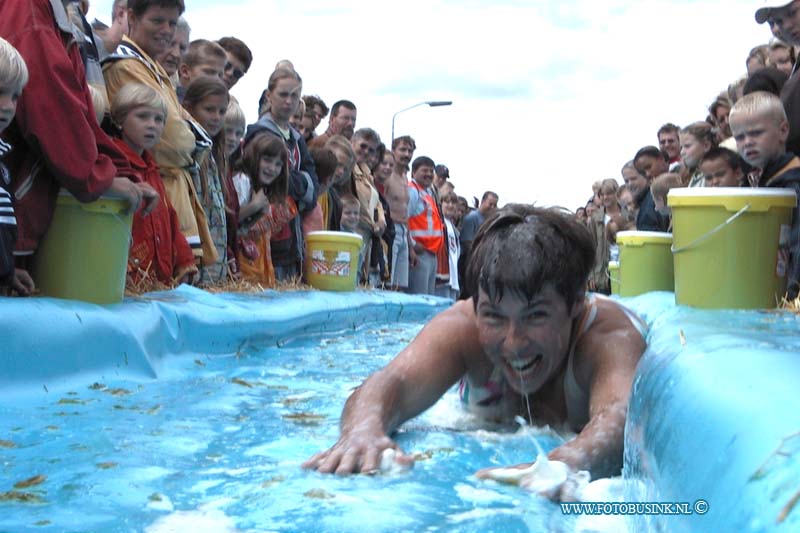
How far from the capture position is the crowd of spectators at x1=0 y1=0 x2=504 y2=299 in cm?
433

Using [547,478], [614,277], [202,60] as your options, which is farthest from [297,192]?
[547,478]

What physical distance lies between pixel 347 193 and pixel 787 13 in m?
5.93

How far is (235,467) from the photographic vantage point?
2.60 metres

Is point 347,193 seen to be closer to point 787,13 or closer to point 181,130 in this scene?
point 181,130

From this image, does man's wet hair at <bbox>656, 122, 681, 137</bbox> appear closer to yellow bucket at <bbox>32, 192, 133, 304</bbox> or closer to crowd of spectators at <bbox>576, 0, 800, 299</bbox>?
crowd of spectators at <bbox>576, 0, 800, 299</bbox>

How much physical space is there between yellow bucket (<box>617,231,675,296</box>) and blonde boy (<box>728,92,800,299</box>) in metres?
1.84

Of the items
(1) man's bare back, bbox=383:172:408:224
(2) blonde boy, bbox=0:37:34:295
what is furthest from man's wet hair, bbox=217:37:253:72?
(1) man's bare back, bbox=383:172:408:224

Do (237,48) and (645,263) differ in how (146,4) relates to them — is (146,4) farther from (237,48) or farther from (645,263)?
(645,263)

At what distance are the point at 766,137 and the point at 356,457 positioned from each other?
133 inches

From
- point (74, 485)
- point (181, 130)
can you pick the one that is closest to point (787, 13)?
point (181, 130)

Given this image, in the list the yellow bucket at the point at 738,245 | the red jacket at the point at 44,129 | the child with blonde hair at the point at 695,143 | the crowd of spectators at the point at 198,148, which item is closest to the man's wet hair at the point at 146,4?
the crowd of spectators at the point at 198,148

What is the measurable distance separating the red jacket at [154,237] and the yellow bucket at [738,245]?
303cm

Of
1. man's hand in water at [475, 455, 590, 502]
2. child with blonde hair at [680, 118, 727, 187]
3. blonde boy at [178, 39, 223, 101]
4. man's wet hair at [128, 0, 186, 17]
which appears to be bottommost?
man's hand in water at [475, 455, 590, 502]

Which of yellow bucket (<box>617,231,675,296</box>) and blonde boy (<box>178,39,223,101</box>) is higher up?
blonde boy (<box>178,39,223,101</box>)
